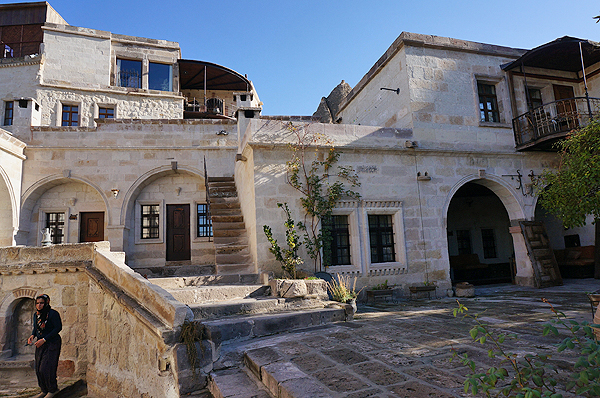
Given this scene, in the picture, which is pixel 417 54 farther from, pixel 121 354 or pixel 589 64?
pixel 121 354

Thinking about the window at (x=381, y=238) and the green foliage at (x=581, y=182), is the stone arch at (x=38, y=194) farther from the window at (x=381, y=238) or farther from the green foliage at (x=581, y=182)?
the green foliage at (x=581, y=182)

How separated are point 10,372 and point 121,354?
3660mm

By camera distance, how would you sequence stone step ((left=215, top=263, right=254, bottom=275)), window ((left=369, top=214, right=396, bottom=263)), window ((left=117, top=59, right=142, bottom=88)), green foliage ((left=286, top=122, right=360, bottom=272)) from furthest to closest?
window ((left=117, top=59, right=142, bottom=88)) < window ((left=369, top=214, right=396, bottom=263)) < green foliage ((left=286, top=122, right=360, bottom=272)) < stone step ((left=215, top=263, right=254, bottom=275))

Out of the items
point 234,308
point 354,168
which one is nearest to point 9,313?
point 234,308

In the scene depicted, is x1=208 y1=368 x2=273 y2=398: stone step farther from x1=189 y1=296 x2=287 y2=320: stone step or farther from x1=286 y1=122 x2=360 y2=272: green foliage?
x1=286 y1=122 x2=360 y2=272: green foliage

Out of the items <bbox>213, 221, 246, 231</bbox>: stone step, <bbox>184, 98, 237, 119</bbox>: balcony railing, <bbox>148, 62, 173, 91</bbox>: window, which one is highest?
<bbox>148, 62, 173, 91</bbox>: window

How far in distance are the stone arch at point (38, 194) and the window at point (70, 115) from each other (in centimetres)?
520

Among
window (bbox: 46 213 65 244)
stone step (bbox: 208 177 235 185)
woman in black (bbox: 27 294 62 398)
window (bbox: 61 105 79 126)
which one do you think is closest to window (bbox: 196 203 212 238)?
stone step (bbox: 208 177 235 185)

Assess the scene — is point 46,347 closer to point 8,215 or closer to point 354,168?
point 354,168

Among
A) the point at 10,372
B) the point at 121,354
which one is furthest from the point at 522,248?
the point at 10,372

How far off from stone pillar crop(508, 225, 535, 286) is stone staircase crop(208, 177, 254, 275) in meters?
7.35

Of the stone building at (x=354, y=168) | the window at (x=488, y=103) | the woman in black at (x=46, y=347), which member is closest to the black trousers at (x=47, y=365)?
the woman in black at (x=46, y=347)

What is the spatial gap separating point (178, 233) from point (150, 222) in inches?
39.1

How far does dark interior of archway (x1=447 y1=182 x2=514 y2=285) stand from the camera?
44.5 ft
